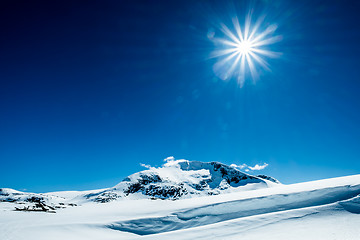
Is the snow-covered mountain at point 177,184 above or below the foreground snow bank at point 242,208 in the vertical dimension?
above

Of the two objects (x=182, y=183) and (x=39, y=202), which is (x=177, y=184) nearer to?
(x=182, y=183)

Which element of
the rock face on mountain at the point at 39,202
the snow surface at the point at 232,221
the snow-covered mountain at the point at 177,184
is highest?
the snow-covered mountain at the point at 177,184

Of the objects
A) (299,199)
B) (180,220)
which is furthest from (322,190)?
(180,220)

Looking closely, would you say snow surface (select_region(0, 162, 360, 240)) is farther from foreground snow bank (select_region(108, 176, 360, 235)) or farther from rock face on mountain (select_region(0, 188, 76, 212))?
rock face on mountain (select_region(0, 188, 76, 212))

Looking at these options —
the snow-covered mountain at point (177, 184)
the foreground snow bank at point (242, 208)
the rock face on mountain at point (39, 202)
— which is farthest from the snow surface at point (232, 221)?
the snow-covered mountain at point (177, 184)

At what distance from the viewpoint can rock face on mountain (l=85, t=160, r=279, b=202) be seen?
137625 millimetres

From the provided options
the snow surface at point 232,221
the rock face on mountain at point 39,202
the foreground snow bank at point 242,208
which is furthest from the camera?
the rock face on mountain at point 39,202

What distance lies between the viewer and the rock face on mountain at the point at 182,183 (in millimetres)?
137625

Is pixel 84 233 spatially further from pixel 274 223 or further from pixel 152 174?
pixel 152 174

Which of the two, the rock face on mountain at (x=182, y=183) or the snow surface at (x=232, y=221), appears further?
the rock face on mountain at (x=182, y=183)

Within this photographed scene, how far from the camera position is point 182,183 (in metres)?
160

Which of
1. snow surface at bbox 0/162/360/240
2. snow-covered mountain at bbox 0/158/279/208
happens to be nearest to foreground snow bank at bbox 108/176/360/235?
snow surface at bbox 0/162/360/240

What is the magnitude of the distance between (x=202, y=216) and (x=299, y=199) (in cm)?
412

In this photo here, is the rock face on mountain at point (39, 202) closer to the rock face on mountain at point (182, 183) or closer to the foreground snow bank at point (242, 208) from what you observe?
the foreground snow bank at point (242, 208)
